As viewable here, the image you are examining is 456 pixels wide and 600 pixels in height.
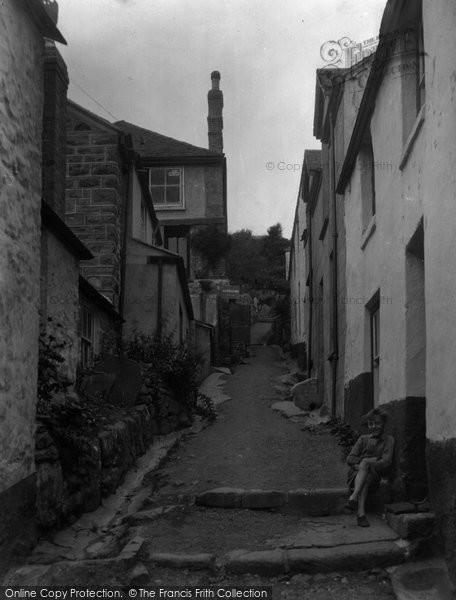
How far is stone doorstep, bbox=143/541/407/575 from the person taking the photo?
Result: 248 inches

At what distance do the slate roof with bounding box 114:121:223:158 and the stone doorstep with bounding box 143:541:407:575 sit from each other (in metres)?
19.3

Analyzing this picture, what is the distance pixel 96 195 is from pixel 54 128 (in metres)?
3.41

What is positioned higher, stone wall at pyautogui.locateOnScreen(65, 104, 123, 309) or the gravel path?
stone wall at pyautogui.locateOnScreen(65, 104, 123, 309)

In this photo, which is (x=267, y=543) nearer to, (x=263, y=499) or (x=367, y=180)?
(x=263, y=499)

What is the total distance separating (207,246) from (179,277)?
1106cm

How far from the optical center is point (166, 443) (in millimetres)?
11867

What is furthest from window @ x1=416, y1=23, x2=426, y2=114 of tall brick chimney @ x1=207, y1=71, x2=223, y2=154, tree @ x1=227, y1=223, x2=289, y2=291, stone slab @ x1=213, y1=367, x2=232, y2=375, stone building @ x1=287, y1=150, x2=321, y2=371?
tree @ x1=227, y1=223, x2=289, y2=291

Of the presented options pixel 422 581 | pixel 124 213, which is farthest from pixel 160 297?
pixel 422 581

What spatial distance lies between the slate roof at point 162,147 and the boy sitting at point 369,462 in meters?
18.0

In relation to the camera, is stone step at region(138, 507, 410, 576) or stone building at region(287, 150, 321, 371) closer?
stone step at region(138, 507, 410, 576)

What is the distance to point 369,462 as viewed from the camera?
7.62 meters

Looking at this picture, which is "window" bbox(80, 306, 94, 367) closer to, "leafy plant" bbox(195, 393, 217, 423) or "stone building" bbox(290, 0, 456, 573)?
"leafy plant" bbox(195, 393, 217, 423)

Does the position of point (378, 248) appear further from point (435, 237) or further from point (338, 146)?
point (338, 146)

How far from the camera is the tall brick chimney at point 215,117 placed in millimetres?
32250
